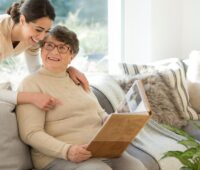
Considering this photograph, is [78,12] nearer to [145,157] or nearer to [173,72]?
[173,72]

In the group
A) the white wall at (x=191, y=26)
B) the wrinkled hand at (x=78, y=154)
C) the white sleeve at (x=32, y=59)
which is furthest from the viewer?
the white wall at (x=191, y=26)

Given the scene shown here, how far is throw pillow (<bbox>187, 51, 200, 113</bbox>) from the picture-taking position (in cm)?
304

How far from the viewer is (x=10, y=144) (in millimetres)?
1834

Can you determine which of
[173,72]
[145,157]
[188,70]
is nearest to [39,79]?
[145,157]

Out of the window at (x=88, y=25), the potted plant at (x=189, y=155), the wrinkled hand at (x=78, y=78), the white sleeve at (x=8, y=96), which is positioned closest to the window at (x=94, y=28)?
the window at (x=88, y=25)

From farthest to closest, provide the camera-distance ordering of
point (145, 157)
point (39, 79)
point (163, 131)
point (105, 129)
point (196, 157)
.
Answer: point (163, 131) < point (145, 157) < point (39, 79) < point (105, 129) < point (196, 157)

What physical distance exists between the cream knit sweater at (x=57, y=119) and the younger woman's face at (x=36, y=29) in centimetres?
17

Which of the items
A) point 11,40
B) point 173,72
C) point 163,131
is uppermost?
point 11,40

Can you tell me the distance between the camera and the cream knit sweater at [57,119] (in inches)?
71.9

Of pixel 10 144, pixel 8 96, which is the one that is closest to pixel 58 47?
pixel 8 96

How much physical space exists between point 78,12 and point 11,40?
1.42 m

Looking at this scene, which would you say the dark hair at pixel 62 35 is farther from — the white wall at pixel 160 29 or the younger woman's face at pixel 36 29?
the white wall at pixel 160 29

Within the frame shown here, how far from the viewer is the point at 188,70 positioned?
316 cm

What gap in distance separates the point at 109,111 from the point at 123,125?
78cm
